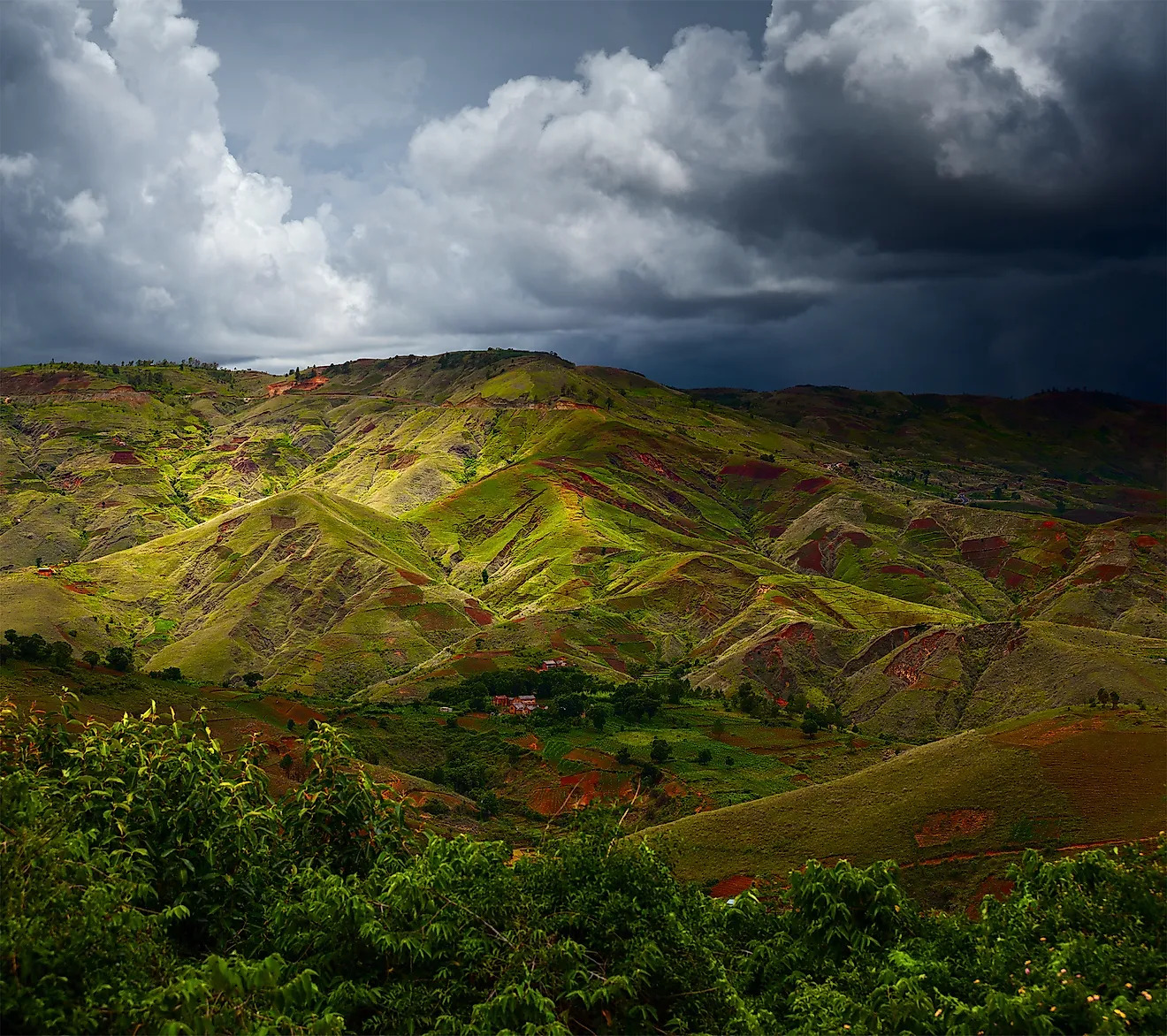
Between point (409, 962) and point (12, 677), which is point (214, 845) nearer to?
point (409, 962)

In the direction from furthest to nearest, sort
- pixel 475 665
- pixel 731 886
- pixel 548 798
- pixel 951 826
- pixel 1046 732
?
pixel 475 665 → pixel 548 798 → pixel 1046 732 → pixel 951 826 → pixel 731 886

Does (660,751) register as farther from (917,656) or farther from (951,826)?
(917,656)

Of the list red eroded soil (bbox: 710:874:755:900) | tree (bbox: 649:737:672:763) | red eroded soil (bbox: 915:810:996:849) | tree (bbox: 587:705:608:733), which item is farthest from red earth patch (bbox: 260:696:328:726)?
red eroded soil (bbox: 915:810:996:849)

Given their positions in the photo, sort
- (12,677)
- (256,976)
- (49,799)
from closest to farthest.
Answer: (256,976) → (49,799) → (12,677)

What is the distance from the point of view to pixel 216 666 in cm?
19100

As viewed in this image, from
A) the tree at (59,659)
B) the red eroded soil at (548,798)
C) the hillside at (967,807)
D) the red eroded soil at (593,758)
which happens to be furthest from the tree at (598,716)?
the tree at (59,659)

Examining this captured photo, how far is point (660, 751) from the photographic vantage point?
125125mm

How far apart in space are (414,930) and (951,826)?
252 ft

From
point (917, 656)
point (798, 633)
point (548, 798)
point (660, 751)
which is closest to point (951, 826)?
point (660, 751)

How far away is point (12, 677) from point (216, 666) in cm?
10066

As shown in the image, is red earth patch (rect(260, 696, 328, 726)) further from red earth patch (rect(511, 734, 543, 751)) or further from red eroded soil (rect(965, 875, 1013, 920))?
red eroded soil (rect(965, 875, 1013, 920))

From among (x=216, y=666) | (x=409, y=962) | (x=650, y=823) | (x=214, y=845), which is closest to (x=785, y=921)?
(x=409, y=962)

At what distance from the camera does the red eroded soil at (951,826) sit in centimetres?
7938

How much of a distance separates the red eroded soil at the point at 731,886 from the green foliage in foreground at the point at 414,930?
51.2 metres
